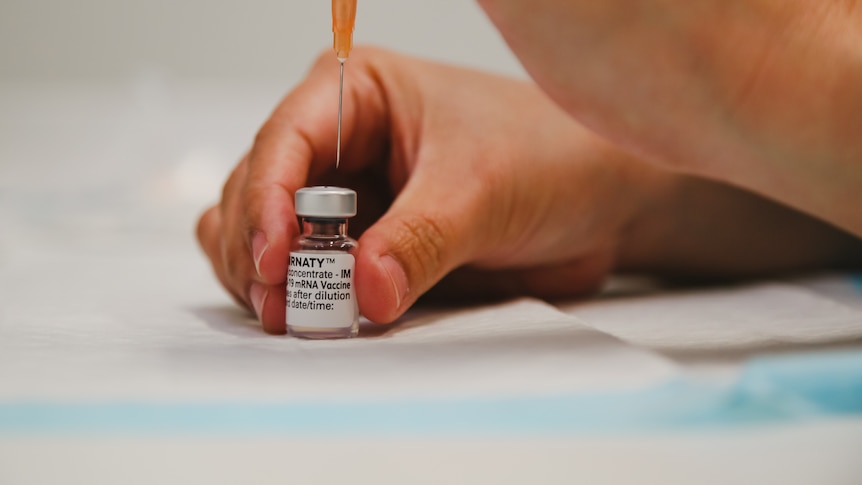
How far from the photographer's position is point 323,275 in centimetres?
66

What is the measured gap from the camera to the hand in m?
0.70

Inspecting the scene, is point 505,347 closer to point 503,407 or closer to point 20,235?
point 503,407

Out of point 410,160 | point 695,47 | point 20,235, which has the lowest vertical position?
point 20,235

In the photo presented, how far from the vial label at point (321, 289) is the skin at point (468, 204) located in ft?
0.05

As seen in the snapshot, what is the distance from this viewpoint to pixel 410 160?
841 mm

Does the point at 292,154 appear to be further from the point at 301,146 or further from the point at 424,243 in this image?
the point at 424,243

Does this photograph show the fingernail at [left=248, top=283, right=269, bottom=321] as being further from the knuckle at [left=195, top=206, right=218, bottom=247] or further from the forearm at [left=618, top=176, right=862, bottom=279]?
the forearm at [left=618, top=176, right=862, bottom=279]

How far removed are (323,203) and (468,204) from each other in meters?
0.14

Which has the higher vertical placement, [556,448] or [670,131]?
[670,131]

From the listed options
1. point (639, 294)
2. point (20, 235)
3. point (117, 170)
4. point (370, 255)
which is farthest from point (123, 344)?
point (117, 170)

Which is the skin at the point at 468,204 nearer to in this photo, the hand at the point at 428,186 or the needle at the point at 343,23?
the hand at the point at 428,186

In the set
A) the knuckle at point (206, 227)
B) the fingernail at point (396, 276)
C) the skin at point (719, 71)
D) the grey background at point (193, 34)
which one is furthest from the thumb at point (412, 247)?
the grey background at point (193, 34)

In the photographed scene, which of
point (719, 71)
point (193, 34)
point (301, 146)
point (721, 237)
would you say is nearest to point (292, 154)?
point (301, 146)

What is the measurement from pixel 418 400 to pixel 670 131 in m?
0.33
